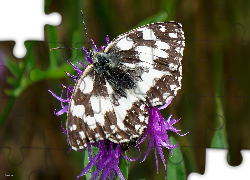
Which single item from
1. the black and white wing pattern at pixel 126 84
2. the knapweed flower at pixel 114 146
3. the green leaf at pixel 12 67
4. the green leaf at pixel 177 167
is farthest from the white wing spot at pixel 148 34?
the green leaf at pixel 12 67

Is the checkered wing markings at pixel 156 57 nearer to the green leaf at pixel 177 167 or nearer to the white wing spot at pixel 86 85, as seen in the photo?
the white wing spot at pixel 86 85

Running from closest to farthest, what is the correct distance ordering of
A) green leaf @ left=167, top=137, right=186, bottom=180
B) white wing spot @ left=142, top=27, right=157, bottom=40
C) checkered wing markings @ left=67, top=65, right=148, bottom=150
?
checkered wing markings @ left=67, top=65, right=148, bottom=150 < white wing spot @ left=142, top=27, right=157, bottom=40 < green leaf @ left=167, top=137, right=186, bottom=180

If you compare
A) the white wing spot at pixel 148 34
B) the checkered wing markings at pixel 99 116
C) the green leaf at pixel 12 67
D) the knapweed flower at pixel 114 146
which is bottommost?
the knapweed flower at pixel 114 146

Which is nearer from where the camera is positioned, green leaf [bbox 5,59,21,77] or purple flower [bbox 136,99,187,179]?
purple flower [bbox 136,99,187,179]

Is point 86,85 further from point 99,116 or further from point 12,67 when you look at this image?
point 12,67

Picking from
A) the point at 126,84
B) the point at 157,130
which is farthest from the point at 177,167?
the point at 126,84

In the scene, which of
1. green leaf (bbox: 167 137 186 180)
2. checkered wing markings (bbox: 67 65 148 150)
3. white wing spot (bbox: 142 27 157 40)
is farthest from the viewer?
green leaf (bbox: 167 137 186 180)

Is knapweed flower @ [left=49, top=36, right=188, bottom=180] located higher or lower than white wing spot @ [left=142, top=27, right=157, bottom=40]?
lower

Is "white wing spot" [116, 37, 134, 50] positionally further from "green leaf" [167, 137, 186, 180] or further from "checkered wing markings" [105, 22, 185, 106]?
"green leaf" [167, 137, 186, 180]

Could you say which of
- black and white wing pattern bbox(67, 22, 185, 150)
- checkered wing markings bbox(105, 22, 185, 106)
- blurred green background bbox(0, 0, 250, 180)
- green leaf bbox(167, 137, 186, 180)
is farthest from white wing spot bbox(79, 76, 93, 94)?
green leaf bbox(167, 137, 186, 180)

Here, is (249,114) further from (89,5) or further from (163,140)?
(89,5)
